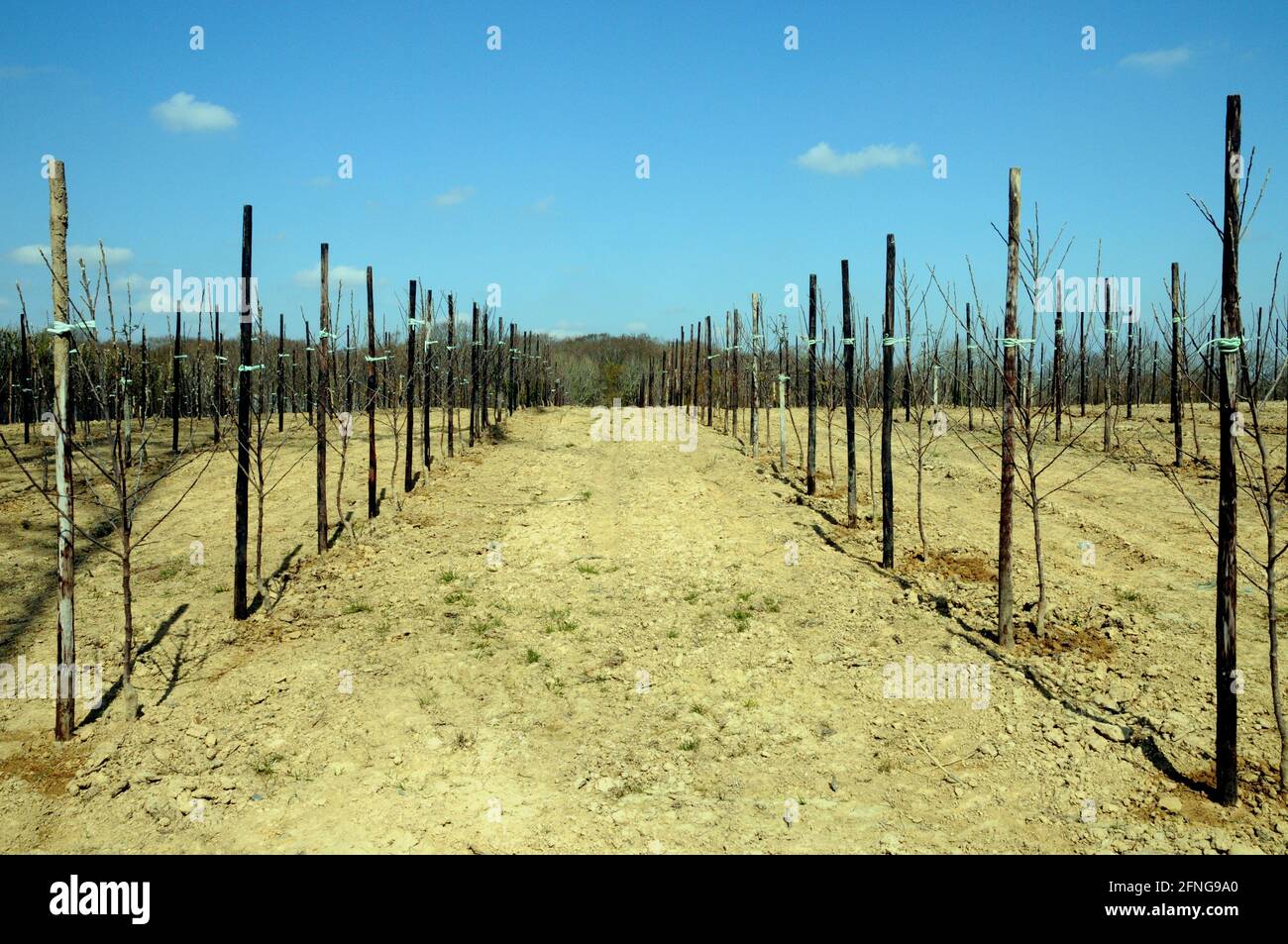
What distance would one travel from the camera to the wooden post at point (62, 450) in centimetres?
612

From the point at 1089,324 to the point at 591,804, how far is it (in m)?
6.74

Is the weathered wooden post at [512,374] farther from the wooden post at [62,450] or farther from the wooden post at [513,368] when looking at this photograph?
the wooden post at [62,450]

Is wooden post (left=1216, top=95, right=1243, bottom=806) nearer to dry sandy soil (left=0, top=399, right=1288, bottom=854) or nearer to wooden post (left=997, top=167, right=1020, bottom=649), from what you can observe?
dry sandy soil (left=0, top=399, right=1288, bottom=854)

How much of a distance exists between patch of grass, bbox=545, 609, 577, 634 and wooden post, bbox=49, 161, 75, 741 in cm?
411

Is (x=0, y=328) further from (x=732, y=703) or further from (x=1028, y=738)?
(x=1028, y=738)

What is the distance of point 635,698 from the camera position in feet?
24.0

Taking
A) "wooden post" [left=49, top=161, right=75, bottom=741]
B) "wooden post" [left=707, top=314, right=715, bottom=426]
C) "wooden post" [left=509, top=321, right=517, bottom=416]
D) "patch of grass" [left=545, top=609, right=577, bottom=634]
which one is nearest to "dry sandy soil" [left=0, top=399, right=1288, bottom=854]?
"patch of grass" [left=545, top=609, right=577, bottom=634]

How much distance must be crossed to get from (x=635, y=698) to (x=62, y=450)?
16.2 feet

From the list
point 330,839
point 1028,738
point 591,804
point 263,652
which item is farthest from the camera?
point 263,652

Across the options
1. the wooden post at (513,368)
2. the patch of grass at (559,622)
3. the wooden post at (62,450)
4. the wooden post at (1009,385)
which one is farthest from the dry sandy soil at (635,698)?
the wooden post at (513,368)

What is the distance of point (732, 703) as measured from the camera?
7133 millimetres

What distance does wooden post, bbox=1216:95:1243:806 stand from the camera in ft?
16.3

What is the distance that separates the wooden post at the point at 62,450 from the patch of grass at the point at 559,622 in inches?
162
